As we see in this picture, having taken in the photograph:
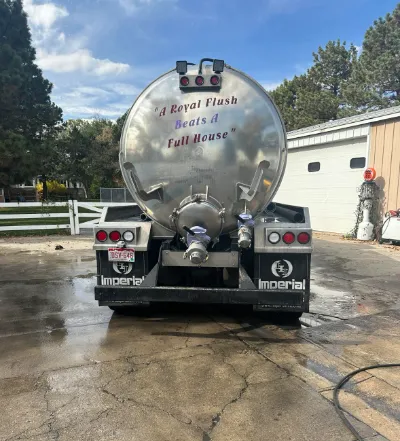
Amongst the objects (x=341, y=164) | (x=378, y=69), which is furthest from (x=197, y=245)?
(x=378, y=69)

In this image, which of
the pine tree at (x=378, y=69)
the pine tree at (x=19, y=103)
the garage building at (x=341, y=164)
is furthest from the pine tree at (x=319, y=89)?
the pine tree at (x=19, y=103)

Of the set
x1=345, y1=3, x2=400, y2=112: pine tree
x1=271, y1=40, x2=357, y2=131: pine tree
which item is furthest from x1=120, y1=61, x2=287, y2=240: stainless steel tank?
x1=271, y1=40, x2=357, y2=131: pine tree

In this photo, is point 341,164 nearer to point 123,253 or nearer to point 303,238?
point 303,238

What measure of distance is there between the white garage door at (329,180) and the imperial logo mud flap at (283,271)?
30.7 feet

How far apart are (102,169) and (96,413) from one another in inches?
1417

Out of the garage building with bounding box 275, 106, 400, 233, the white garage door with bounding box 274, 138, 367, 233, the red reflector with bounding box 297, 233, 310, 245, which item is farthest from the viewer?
the white garage door with bounding box 274, 138, 367, 233

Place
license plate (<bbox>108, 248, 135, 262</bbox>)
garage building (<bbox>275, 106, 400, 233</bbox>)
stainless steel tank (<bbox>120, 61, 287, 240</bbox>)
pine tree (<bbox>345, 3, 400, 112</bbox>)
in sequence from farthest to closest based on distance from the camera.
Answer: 1. pine tree (<bbox>345, 3, 400, 112</bbox>)
2. garage building (<bbox>275, 106, 400, 233</bbox>)
3. license plate (<bbox>108, 248, 135, 262</bbox>)
4. stainless steel tank (<bbox>120, 61, 287, 240</bbox>)

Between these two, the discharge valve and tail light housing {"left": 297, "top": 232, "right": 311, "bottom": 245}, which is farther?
tail light housing {"left": 297, "top": 232, "right": 311, "bottom": 245}

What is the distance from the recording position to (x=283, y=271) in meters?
4.14

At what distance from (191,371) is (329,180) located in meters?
11.7

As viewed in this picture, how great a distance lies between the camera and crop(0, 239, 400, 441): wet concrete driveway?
257 cm

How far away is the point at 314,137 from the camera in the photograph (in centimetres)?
1400

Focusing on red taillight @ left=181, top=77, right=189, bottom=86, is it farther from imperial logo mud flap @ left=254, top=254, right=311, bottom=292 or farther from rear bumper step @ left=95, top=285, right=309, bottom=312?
rear bumper step @ left=95, top=285, right=309, bottom=312

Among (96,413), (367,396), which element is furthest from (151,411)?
(367,396)
